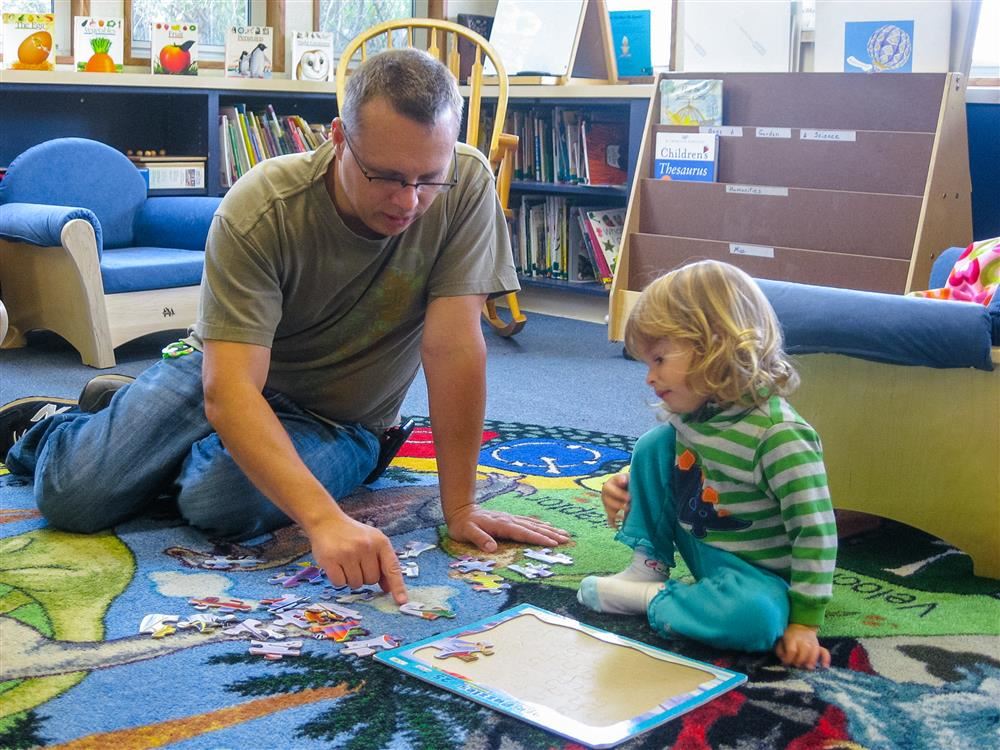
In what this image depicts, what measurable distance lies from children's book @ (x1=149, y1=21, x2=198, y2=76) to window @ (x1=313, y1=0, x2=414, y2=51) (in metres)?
0.74

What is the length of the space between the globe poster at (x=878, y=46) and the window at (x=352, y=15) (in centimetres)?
225

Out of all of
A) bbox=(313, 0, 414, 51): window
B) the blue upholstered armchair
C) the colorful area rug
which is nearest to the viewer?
the colorful area rug

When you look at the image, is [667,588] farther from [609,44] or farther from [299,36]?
[299,36]

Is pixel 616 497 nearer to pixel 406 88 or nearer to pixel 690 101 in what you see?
pixel 406 88

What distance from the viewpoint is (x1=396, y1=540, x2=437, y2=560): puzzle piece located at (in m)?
2.08

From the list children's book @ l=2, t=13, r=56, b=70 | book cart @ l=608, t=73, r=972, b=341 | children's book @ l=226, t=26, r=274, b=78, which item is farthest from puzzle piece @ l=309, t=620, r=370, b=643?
children's book @ l=226, t=26, r=274, b=78

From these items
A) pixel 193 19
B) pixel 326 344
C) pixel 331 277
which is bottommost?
pixel 326 344

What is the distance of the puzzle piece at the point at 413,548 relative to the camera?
208 cm

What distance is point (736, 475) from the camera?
1.75 metres

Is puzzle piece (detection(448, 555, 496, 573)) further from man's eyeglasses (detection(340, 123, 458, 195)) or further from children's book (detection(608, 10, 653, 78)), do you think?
children's book (detection(608, 10, 653, 78))

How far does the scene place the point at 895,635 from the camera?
1.81m

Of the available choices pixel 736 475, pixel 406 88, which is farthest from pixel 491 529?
pixel 406 88

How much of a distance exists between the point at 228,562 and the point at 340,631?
0.38m

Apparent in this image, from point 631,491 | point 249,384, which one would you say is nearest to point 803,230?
point 631,491
